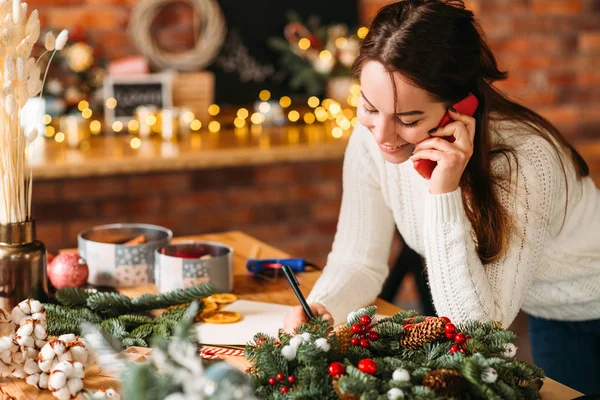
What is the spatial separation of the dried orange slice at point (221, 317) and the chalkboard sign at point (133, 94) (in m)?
1.91

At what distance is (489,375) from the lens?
93cm

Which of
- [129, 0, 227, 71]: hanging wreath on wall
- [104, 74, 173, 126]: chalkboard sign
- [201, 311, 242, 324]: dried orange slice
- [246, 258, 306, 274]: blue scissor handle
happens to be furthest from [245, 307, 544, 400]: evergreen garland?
[129, 0, 227, 71]: hanging wreath on wall

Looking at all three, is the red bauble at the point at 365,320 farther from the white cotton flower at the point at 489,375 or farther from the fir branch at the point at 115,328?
the fir branch at the point at 115,328

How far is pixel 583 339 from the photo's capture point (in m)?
1.68

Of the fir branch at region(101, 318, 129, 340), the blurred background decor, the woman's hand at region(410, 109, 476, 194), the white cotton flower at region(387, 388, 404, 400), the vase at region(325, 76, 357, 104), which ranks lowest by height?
the fir branch at region(101, 318, 129, 340)

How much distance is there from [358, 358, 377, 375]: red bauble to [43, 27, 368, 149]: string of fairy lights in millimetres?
2108

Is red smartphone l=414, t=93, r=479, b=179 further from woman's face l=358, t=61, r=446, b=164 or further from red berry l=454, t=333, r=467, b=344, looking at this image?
red berry l=454, t=333, r=467, b=344

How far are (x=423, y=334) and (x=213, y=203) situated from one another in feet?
8.50

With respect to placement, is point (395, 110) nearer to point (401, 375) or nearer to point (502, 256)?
point (502, 256)

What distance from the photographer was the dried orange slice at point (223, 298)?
144 centimetres

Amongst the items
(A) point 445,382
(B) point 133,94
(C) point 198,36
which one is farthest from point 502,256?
(C) point 198,36

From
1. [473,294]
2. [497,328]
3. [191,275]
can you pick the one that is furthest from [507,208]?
[191,275]

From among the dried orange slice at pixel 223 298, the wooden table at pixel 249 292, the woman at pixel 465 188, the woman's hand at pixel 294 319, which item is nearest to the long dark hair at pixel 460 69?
the woman at pixel 465 188

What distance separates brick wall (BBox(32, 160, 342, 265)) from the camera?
10.9ft
